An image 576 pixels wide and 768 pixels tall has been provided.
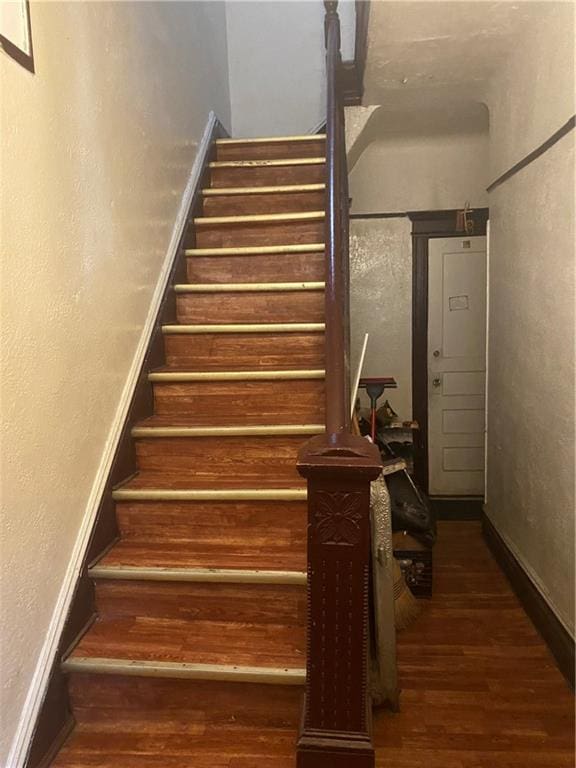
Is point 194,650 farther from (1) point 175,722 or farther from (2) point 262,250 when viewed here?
(2) point 262,250

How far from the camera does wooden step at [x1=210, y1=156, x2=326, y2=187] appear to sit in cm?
306

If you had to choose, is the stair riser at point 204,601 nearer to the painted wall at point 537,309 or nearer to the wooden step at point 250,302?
the painted wall at point 537,309

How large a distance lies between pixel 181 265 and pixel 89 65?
40.0 inches

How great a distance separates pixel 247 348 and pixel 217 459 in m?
0.58

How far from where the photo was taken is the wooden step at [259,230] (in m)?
2.71

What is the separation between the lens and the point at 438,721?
5.64 ft

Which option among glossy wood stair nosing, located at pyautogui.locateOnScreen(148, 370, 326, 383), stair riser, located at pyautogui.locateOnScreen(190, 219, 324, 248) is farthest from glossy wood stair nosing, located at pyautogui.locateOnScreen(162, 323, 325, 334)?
stair riser, located at pyautogui.locateOnScreen(190, 219, 324, 248)

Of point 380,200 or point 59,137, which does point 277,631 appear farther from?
point 380,200

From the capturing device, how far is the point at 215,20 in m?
3.52

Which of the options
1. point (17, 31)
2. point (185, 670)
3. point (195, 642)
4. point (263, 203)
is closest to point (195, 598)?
point (195, 642)

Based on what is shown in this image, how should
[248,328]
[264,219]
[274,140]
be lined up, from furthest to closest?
[274,140] → [264,219] → [248,328]

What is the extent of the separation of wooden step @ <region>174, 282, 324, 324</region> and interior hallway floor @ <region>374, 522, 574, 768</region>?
60.1 inches

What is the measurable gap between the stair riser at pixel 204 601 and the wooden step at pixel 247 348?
37.6 inches

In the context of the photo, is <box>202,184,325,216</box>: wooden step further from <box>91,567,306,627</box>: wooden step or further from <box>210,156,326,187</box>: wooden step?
<box>91,567,306,627</box>: wooden step
